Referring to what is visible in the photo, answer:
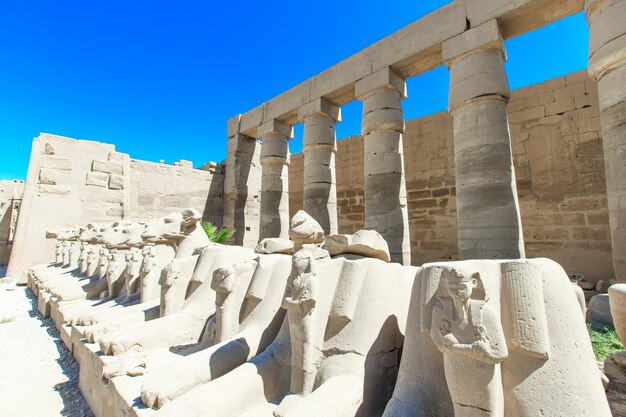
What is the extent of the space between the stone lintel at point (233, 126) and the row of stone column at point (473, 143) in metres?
3.19

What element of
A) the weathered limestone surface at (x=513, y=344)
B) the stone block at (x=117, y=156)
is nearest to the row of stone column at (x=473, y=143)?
the weathered limestone surface at (x=513, y=344)

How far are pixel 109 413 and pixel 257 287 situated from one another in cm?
129

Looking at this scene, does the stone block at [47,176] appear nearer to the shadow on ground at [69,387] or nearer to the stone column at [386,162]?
the shadow on ground at [69,387]

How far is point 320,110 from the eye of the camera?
816 centimetres

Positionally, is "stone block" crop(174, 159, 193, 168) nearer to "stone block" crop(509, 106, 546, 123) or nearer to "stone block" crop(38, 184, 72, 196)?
"stone block" crop(38, 184, 72, 196)

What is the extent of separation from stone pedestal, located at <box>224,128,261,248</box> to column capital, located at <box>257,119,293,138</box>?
152cm

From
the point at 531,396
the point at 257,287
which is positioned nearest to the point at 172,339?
the point at 257,287

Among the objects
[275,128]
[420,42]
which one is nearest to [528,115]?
[420,42]

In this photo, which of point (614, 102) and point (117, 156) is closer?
point (614, 102)

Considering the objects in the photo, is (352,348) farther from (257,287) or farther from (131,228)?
(131,228)

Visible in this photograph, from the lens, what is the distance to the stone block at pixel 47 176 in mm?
9188

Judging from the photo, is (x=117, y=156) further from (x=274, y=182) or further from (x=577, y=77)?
(x=577, y=77)

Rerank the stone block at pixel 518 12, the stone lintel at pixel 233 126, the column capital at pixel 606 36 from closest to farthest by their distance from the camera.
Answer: the column capital at pixel 606 36
the stone block at pixel 518 12
the stone lintel at pixel 233 126

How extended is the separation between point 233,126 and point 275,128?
2.32 meters
